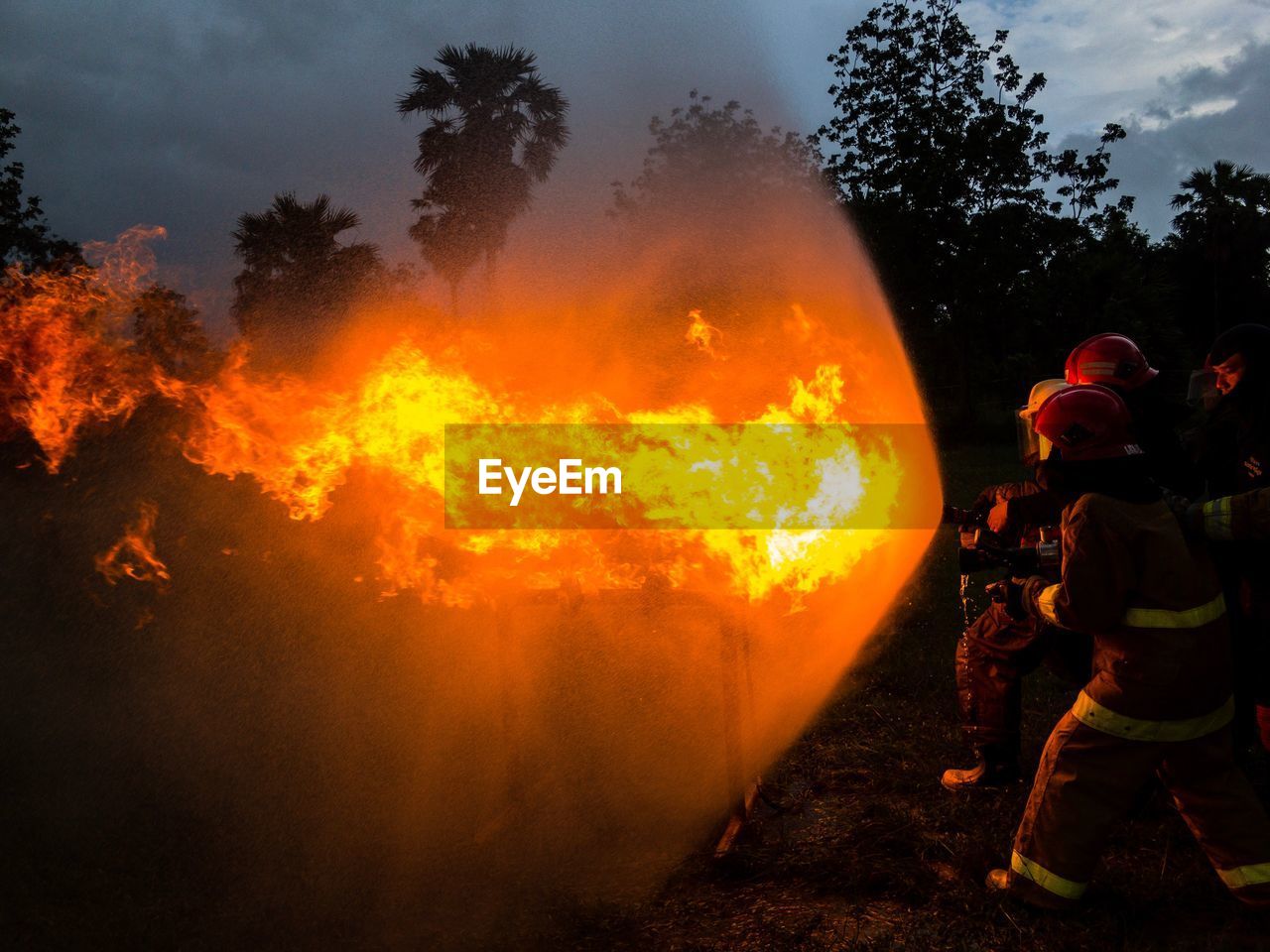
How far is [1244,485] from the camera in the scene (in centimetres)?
438

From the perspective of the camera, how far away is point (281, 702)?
6887 millimetres

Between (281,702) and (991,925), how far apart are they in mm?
5341

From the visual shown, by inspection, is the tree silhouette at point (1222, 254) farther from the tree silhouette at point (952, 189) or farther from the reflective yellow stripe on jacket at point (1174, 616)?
the reflective yellow stripe on jacket at point (1174, 616)

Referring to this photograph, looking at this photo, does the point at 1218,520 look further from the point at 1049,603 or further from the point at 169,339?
the point at 169,339

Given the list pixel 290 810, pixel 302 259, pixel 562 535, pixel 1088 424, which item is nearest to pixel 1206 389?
pixel 1088 424

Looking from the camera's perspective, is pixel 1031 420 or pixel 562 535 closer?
pixel 1031 420

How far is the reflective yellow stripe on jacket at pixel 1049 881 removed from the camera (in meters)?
3.60

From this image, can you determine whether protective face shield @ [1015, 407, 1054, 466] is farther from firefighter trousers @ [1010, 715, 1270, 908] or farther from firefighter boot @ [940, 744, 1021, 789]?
firefighter boot @ [940, 744, 1021, 789]

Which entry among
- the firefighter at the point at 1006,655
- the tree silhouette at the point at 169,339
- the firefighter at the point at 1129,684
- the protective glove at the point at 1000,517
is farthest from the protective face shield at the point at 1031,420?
the tree silhouette at the point at 169,339

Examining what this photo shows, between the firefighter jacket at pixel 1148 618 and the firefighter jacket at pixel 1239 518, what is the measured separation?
0.42m

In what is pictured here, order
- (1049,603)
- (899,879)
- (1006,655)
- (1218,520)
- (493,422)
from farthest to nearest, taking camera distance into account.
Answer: (493,422) < (1006,655) < (899,879) < (1218,520) < (1049,603)

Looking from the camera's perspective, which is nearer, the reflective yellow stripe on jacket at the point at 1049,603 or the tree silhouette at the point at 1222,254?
the reflective yellow stripe on jacket at the point at 1049,603

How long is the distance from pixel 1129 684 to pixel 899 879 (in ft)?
4.74

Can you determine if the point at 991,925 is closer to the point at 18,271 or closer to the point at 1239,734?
the point at 1239,734
